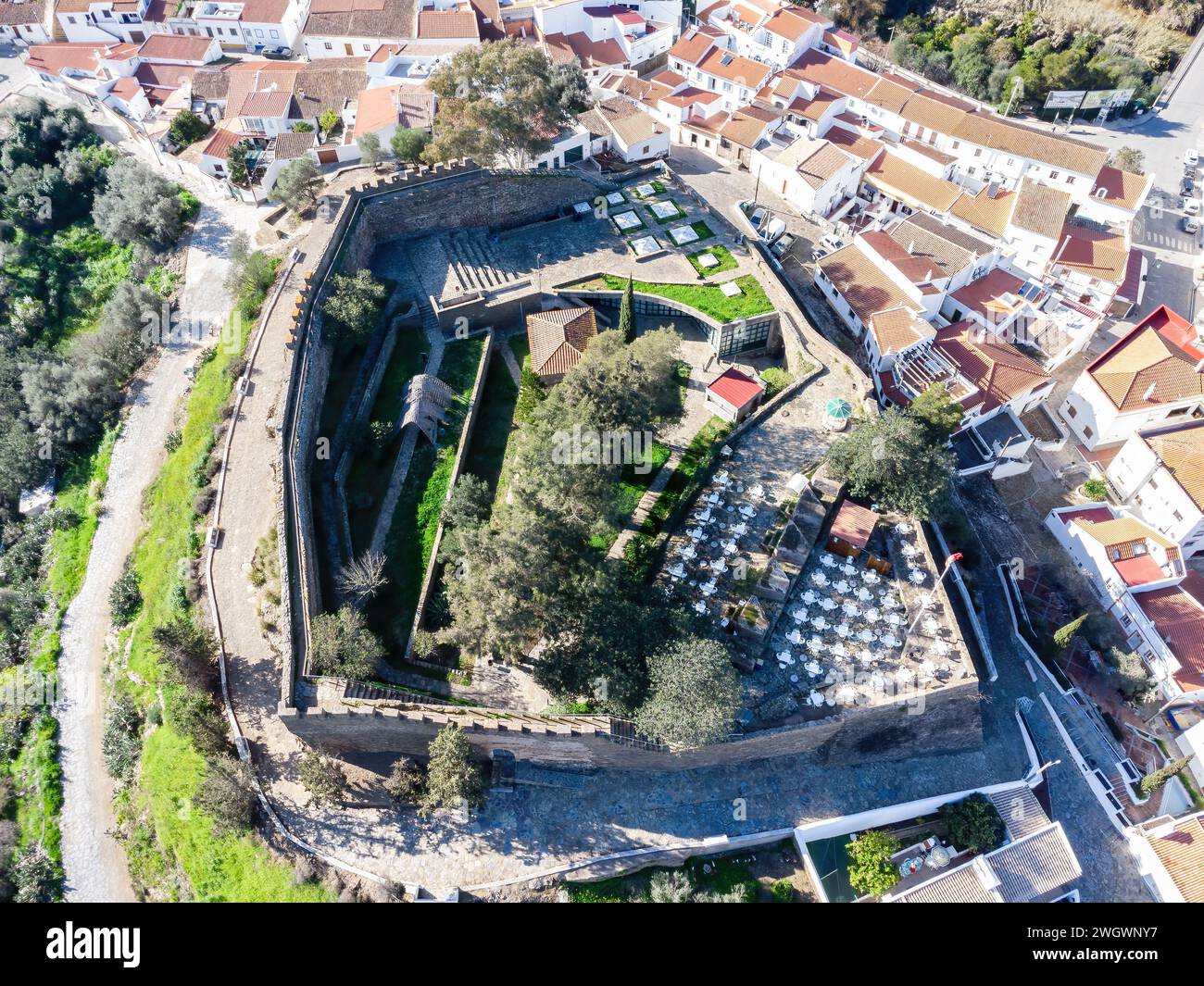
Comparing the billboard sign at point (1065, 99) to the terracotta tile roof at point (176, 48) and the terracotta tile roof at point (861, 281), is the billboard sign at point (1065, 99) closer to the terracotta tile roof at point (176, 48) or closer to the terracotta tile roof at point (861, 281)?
the terracotta tile roof at point (861, 281)

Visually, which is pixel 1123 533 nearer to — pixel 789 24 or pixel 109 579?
pixel 109 579

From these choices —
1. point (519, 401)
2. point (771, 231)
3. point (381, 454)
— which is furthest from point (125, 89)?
point (771, 231)

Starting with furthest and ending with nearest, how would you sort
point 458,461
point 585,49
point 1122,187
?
point 585,49 → point 1122,187 → point 458,461

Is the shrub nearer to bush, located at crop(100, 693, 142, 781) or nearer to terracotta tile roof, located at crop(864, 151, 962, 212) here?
bush, located at crop(100, 693, 142, 781)

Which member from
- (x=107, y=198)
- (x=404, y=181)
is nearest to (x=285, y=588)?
(x=404, y=181)

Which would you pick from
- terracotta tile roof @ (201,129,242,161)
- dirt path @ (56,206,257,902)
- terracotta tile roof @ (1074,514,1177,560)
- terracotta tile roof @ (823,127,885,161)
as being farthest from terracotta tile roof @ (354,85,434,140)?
terracotta tile roof @ (1074,514,1177,560)

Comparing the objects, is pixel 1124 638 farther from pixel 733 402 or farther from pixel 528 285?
pixel 528 285
